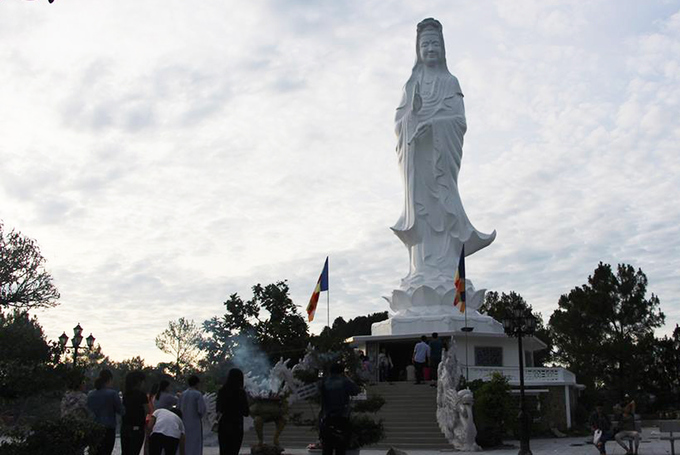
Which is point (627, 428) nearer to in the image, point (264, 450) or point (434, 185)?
point (264, 450)

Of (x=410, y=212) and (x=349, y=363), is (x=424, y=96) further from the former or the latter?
(x=349, y=363)

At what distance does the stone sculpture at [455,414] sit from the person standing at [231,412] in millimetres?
8641

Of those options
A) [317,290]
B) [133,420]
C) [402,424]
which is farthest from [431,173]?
[133,420]

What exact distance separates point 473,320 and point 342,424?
17.8 meters

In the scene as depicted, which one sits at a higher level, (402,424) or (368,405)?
(368,405)

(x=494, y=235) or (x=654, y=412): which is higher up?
(x=494, y=235)

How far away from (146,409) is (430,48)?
2364 centimetres

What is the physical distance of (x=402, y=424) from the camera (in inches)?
688

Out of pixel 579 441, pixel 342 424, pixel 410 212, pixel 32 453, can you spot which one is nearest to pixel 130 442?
pixel 32 453

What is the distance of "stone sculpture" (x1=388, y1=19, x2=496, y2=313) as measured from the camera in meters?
27.8

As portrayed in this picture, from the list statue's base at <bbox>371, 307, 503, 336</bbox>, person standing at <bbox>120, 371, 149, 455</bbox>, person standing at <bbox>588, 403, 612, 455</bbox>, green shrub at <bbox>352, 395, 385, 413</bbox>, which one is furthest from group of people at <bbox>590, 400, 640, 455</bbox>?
statue's base at <bbox>371, 307, 503, 336</bbox>

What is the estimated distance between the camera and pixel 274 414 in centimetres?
1348

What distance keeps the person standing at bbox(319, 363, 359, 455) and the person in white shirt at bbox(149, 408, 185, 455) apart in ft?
5.60

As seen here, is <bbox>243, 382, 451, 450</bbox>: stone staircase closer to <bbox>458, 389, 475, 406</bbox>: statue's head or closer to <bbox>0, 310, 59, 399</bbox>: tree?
<bbox>458, 389, 475, 406</bbox>: statue's head
